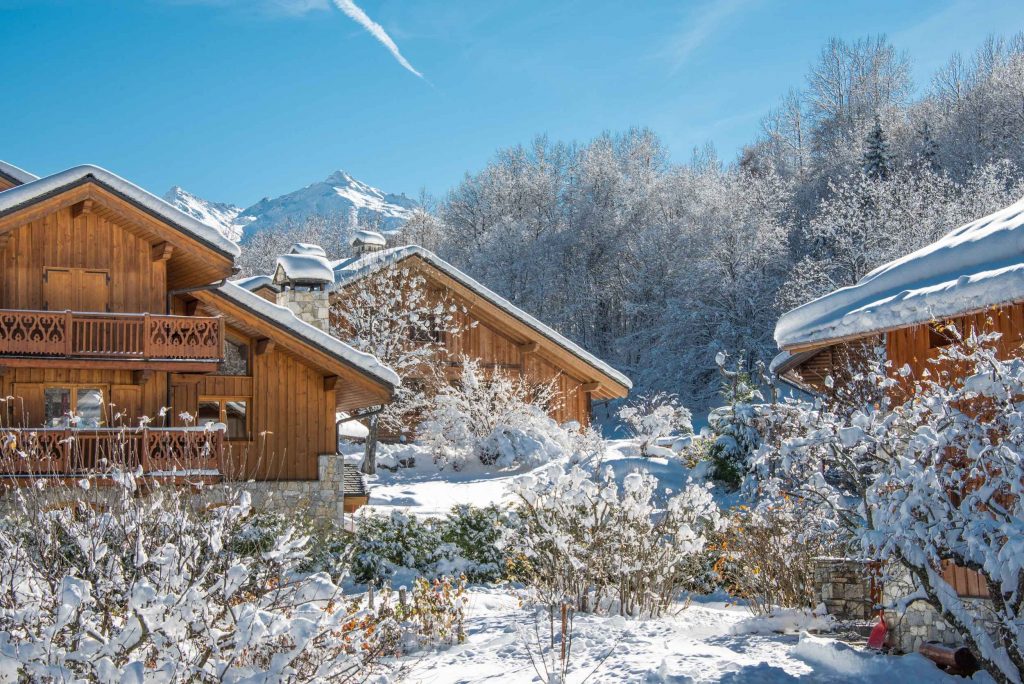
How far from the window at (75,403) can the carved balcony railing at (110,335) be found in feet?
3.07

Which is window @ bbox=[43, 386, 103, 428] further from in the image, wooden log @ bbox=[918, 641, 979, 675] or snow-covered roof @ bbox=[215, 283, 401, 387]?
wooden log @ bbox=[918, 641, 979, 675]

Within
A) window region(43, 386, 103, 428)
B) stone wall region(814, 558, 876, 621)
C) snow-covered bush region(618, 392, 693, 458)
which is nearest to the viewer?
stone wall region(814, 558, 876, 621)

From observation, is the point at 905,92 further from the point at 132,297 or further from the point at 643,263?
the point at 132,297

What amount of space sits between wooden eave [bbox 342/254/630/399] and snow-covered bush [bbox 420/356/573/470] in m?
1.26

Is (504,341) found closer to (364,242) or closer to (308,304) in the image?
(364,242)

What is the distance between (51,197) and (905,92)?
1774 inches

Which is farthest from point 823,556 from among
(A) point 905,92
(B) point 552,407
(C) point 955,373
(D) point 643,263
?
(A) point 905,92

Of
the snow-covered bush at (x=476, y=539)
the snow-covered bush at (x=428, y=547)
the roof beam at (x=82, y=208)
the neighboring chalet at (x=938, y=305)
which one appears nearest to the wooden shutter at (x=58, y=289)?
the roof beam at (x=82, y=208)

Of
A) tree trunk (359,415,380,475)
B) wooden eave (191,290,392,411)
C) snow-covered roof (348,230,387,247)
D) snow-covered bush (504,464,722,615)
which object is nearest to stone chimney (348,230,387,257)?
snow-covered roof (348,230,387,247)

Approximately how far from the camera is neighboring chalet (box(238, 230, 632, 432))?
28797mm

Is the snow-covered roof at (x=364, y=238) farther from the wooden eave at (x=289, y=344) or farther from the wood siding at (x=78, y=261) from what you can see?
the wood siding at (x=78, y=261)

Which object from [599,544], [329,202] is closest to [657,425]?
[599,544]

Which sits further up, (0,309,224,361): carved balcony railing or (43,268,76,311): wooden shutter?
(43,268,76,311): wooden shutter

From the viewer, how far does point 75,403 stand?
18188 millimetres
